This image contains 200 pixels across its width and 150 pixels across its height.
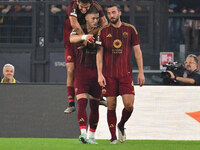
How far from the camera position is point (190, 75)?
31.1ft

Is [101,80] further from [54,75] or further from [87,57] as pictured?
[54,75]

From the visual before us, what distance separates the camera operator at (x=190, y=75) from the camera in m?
9.34

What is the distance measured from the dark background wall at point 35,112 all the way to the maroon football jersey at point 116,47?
1798 millimetres

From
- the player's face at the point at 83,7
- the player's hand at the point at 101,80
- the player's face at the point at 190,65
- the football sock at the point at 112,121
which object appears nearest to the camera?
the player's hand at the point at 101,80

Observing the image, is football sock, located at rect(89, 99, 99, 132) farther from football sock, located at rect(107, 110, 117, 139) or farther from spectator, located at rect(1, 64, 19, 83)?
spectator, located at rect(1, 64, 19, 83)

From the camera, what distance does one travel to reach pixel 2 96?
30.7ft

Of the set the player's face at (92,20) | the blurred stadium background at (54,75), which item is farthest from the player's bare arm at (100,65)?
the blurred stadium background at (54,75)

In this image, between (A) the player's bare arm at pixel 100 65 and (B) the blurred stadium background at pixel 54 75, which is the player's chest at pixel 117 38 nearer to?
(A) the player's bare arm at pixel 100 65

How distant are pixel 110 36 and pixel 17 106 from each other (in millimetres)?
2328

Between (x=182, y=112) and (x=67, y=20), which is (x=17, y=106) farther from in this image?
(x=182, y=112)

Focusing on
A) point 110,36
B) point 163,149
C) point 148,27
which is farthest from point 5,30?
point 163,149

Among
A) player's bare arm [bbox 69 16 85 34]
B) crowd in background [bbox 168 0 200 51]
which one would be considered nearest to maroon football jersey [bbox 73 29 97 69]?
player's bare arm [bbox 69 16 85 34]

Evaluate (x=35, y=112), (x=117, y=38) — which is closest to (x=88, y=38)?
(x=117, y=38)

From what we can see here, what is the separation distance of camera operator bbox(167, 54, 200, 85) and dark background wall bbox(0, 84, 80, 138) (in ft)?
5.21
